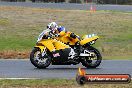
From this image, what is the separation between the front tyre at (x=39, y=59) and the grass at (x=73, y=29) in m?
4.96

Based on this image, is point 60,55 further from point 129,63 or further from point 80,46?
point 129,63

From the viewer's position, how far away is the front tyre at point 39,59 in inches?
594

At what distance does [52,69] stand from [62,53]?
57 cm

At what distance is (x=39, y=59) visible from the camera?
15.1 metres

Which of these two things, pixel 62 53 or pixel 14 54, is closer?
pixel 62 53

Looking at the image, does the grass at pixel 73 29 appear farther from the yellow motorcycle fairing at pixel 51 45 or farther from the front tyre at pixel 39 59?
the front tyre at pixel 39 59

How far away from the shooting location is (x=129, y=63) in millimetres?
17094

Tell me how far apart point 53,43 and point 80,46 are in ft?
2.73

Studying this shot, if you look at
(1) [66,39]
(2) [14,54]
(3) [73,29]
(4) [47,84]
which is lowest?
(3) [73,29]

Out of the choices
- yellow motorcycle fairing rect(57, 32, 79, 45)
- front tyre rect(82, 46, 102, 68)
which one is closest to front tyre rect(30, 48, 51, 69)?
yellow motorcycle fairing rect(57, 32, 79, 45)

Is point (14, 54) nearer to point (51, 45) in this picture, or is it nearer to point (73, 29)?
point (51, 45)

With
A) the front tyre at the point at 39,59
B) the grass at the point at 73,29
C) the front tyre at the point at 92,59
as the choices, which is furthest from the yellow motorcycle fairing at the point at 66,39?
the grass at the point at 73,29

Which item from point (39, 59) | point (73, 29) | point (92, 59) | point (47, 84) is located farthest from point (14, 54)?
point (73, 29)

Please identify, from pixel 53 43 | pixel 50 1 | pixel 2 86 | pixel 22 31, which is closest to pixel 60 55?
pixel 53 43
